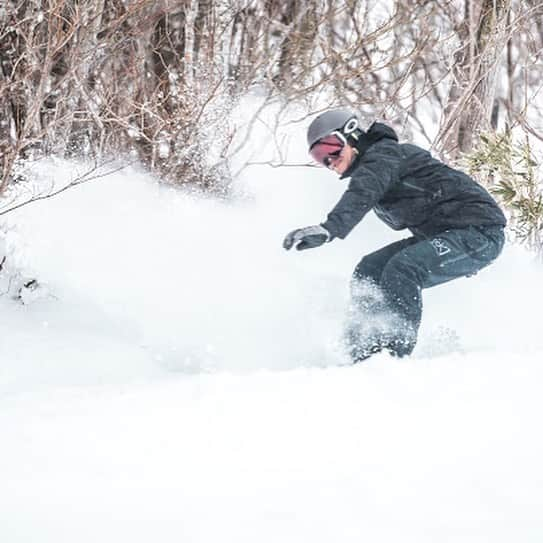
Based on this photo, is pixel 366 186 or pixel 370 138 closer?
pixel 366 186

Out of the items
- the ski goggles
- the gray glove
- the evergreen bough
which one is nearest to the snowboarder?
the ski goggles

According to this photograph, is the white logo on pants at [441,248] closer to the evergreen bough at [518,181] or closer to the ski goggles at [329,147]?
the ski goggles at [329,147]

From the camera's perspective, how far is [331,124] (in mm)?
3809

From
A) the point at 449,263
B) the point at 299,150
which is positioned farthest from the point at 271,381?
the point at 299,150

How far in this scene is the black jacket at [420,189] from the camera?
3.81 meters

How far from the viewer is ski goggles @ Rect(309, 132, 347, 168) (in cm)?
382

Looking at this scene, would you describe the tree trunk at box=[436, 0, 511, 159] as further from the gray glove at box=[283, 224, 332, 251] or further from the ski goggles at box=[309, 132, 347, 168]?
the gray glove at box=[283, 224, 332, 251]

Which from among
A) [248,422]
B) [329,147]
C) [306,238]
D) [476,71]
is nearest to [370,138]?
[329,147]

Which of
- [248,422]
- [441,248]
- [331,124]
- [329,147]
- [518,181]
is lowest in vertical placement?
[518,181]

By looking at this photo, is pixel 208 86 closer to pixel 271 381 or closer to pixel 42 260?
pixel 42 260

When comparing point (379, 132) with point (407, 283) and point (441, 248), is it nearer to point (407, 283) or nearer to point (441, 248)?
point (441, 248)

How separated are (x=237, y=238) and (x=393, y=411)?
3.32 meters

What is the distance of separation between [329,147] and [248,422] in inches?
63.7

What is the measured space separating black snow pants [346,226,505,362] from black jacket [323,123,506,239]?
0.25 ft
